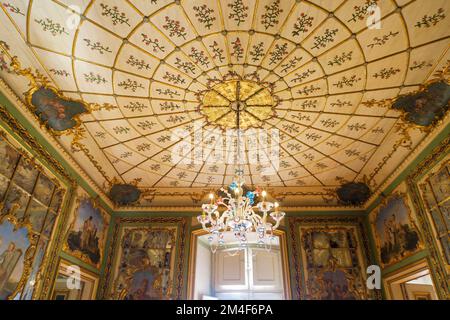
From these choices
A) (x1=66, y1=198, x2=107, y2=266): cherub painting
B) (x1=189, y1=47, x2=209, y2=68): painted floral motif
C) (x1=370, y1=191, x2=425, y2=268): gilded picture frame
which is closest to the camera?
(x1=189, y1=47, x2=209, y2=68): painted floral motif

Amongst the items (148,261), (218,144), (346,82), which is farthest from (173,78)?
(148,261)

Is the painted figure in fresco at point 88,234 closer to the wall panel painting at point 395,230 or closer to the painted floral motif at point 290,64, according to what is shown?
the painted floral motif at point 290,64

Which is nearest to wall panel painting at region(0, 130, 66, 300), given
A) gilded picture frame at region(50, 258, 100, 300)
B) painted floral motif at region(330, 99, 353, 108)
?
gilded picture frame at region(50, 258, 100, 300)

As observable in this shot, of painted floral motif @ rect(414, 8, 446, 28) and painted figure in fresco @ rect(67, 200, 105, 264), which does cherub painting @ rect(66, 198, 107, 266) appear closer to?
painted figure in fresco @ rect(67, 200, 105, 264)

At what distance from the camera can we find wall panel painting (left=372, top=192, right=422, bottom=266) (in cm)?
692

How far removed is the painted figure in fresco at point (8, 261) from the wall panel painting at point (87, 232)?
1625 millimetres

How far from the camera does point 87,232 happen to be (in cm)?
800

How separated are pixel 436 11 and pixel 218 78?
3.45 m

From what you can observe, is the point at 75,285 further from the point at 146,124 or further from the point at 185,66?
the point at 185,66

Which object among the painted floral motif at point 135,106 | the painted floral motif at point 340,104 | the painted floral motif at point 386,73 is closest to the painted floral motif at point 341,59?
the painted floral motif at point 386,73

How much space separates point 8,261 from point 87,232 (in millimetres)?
2883

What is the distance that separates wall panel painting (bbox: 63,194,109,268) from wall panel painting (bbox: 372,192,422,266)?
8172mm

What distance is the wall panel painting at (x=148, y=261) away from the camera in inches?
330
